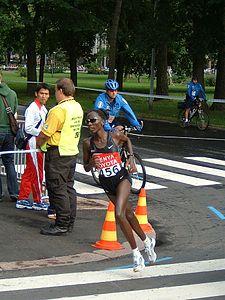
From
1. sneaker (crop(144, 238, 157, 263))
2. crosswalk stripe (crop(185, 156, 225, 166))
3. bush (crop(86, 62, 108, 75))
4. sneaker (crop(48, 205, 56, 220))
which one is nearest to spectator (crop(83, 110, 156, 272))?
sneaker (crop(144, 238, 157, 263))

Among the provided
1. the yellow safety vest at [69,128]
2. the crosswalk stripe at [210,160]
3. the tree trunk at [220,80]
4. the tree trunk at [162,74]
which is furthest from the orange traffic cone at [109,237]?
the tree trunk at [162,74]

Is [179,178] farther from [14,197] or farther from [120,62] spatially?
[120,62]

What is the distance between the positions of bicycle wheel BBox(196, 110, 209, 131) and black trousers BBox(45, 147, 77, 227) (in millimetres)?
14789

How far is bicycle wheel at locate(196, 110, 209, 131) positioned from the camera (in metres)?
22.5

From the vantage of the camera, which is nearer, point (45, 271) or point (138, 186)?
point (45, 271)

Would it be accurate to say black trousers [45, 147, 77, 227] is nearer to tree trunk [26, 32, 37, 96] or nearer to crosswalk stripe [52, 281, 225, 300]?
crosswalk stripe [52, 281, 225, 300]

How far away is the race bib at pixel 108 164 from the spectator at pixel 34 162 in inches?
103

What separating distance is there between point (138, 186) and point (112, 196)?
435 centimetres

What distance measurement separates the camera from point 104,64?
13175 centimetres

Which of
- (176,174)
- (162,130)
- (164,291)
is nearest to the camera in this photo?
(164,291)

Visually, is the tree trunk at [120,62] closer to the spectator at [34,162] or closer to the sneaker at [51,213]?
the spectator at [34,162]

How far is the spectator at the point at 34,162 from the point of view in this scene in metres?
9.30

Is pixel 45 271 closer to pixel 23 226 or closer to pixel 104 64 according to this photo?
pixel 23 226

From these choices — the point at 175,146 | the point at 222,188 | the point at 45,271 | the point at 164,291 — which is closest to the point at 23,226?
the point at 45,271
